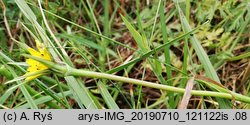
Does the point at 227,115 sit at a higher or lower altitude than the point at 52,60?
lower

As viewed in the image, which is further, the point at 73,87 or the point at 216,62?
the point at 216,62

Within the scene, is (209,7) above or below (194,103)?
above

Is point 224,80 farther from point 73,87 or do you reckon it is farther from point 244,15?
point 73,87

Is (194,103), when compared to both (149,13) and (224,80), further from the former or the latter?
(149,13)

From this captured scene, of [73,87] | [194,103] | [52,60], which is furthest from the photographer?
[194,103]

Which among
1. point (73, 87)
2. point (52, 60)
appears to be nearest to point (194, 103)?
point (73, 87)

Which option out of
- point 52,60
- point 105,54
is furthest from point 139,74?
point 52,60

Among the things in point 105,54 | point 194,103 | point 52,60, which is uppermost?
point 52,60

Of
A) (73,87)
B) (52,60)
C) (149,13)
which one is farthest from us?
(149,13)

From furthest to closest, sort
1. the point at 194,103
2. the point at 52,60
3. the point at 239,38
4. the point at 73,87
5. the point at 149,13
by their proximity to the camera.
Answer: the point at 149,13 → the point at 239,38 → the point at 194,103 → the point at 73,87 → the point at 52,60
